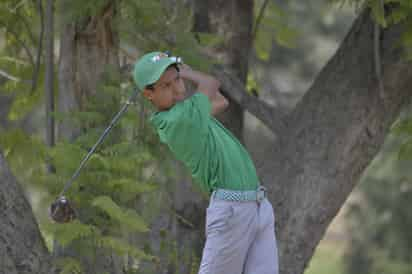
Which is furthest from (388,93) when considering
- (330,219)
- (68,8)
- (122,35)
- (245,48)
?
(68,8)

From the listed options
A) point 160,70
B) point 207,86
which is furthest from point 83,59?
point 160,70

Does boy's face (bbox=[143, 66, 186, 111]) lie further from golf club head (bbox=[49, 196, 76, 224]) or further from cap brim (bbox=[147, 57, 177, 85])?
golf club head (bbox=[49, 196, 76, 224])

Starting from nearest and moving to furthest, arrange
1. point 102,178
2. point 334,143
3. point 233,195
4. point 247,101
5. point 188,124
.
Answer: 1. point 188,124
2. point 233,195
3. point 102,178
4. point 334,143
5. point 247,101

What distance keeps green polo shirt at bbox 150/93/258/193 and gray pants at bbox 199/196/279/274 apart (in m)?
0.11

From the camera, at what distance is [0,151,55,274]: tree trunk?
4.34 meters

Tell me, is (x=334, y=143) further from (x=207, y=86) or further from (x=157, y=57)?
(x=157, y=57)

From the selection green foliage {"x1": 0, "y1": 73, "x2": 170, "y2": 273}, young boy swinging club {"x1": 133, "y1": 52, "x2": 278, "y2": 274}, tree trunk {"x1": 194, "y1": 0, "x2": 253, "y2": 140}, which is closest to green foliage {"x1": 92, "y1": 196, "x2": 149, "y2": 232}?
green foliage {"x1": 0, "y1": 73, "x2": 170, "y2": 273}

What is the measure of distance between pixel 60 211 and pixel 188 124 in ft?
3.24

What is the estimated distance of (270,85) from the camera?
28.1 feet

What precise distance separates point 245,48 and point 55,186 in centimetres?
273

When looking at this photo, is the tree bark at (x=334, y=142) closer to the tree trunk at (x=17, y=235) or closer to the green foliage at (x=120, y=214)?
the green foliage at (x=120, y=214)

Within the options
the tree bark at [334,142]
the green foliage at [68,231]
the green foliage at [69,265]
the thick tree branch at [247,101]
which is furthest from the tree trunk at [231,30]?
the green foliage at [68,231]

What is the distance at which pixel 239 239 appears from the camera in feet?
12.8

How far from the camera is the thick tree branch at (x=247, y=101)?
6398 mm
